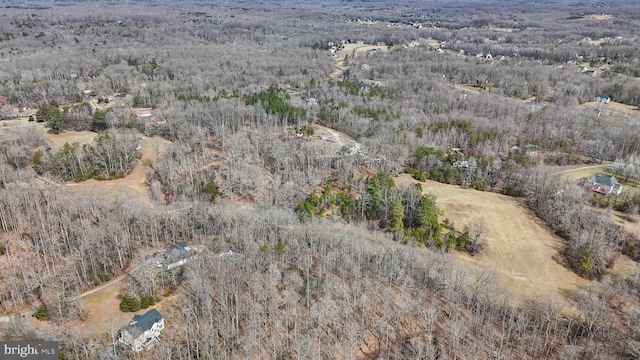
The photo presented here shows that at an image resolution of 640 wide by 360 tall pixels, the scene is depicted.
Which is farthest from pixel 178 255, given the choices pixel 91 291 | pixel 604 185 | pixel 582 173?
pixel 582 173

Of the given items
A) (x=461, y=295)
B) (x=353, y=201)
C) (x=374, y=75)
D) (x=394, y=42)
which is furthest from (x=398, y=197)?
(x=394, y=42)

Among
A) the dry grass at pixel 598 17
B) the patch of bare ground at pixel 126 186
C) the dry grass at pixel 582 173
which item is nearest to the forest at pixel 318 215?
the patch of bare ground at pixel 126 186

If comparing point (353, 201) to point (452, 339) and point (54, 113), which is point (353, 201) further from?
point (54, 113)

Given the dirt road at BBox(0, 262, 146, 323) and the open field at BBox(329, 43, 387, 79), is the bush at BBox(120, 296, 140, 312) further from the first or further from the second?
the open field at BBox(329, 43, 387, 79)

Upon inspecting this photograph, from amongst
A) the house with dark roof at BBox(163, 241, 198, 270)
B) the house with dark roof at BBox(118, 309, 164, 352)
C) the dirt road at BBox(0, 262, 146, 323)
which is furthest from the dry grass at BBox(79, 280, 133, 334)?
the house with dark roof at BBox(163, 241, 198, 270)

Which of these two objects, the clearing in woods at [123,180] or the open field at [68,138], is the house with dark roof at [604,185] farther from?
the open field at [68,138]

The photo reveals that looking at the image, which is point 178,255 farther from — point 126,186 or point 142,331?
point 126,186
